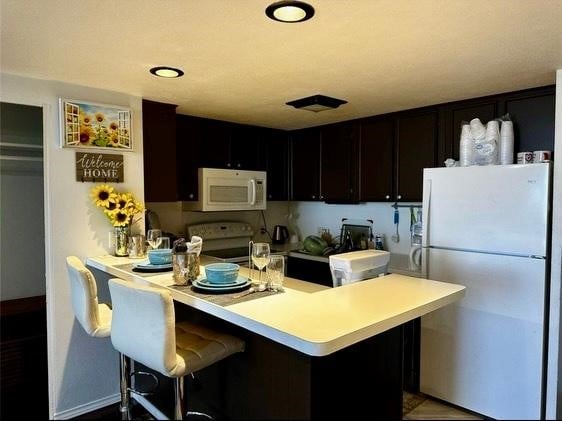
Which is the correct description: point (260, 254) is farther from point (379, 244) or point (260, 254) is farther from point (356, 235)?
point (356, 235)

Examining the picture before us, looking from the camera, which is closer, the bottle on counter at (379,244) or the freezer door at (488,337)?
the freezer door at (488,337)

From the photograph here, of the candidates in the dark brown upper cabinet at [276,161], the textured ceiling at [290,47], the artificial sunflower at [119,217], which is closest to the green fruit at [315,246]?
the dark brown upper cabinet at [276,161]

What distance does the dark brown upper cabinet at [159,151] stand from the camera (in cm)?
275

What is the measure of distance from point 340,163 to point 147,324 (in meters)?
2.55

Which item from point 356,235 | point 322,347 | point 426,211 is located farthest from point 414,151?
point 322,347

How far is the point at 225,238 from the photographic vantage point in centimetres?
385

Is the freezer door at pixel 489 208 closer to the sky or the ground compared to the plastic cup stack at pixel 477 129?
closer to the ground

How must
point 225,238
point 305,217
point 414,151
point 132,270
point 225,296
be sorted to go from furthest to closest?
point 305,217 → point 225,238 → point 414,151 → point 132,270 → point 225,296

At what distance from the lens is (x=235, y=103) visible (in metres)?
2.86

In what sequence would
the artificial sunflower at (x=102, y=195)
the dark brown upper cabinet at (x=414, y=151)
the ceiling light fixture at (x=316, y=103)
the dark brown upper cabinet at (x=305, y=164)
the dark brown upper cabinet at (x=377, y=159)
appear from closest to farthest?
the artificial sunflower at (x=102, y=195) → the ceiling light fixture at (x=316, y=103) → the dark brown upper cabinet at (x=414, y=151) → the dark brown upper cabinet at (x=377, y=159) → the dark brown upper cabinet at (x=305, y=164)

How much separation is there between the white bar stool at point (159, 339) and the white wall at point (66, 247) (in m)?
0.93

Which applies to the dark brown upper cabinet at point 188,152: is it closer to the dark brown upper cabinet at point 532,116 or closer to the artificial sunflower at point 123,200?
the artificial sunflower at point 123,200

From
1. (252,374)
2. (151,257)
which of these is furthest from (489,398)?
(151,257)

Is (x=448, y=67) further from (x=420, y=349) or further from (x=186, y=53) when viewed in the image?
(x=420, y=349)
